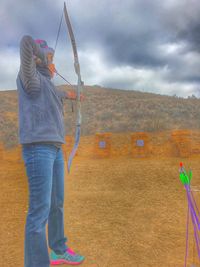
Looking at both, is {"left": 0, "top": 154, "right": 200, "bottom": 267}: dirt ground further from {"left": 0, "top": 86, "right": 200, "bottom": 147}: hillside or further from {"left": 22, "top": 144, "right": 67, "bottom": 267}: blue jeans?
{"left": 0, "top": 86, "right": 200, "bottom": 147}: hillside

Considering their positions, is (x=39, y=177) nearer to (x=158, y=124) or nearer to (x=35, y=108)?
(x=35, y=108)

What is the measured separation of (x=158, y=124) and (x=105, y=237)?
11.1 metres

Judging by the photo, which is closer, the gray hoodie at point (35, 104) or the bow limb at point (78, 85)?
the gray hoodie at point (35, 104)

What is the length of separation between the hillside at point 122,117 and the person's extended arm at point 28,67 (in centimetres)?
954

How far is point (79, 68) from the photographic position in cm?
352

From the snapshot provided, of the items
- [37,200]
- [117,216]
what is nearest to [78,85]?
[37,200]

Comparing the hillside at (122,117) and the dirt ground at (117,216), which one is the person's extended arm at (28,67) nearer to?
the dirt ground at (117,216)

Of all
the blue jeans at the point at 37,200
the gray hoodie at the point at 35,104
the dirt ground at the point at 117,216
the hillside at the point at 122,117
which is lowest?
the dirt ground at the point at 117,216

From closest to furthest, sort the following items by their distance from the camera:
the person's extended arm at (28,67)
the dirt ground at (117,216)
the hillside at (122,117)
A: the person's extended arm at (28,67) → the dirt ground at (117,216) → the hillside at (122,117)

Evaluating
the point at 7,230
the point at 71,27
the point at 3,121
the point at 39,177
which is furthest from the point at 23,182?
the point at 3,121

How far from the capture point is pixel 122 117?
56.6 ft

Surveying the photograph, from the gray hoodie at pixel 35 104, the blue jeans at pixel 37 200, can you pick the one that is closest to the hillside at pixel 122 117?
the gray hoodie at pixel 35 104

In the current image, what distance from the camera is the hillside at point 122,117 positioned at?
48.7ft

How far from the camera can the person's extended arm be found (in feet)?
7.38
